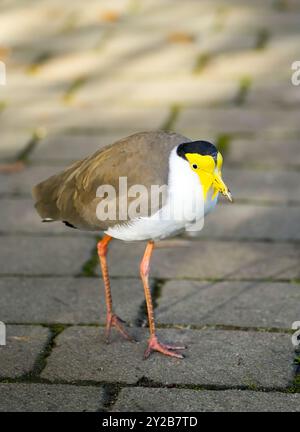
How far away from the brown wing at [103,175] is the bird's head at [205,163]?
0.13 m

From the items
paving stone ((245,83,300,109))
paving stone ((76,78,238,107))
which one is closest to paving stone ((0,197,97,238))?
paving stone ((76,78,238,107))

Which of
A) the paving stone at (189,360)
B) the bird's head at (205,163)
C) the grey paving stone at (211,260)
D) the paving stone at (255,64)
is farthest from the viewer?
the paving stone at (255,64)

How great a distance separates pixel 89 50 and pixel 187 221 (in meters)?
4.79

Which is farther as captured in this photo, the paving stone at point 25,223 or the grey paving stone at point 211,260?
the paving stone at point 25,223

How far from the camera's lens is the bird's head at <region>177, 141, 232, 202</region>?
3461 millimetres

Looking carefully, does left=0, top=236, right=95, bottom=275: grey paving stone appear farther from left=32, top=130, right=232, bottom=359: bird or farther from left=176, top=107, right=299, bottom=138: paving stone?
left=176, top=107, right=299, bottom=138: paving stone

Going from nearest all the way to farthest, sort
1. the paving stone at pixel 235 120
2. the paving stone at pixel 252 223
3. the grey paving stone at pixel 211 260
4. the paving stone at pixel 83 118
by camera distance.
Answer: the grey paving stone at pixel 211 260
the paving stone at pixel 252 223
the paving stone at pixel 235 120
the paving stone at pixel 83 118

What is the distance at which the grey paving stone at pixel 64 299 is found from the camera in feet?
13.5

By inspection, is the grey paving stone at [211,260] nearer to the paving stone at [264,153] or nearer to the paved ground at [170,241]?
the paved ground at [170,241]

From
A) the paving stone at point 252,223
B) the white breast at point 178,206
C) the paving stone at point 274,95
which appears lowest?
the white breast at point 178,206

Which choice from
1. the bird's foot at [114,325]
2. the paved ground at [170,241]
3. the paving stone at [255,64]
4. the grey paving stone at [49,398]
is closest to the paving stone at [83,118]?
the paved ground at [170,241]

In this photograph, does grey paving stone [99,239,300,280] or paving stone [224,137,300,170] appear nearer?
grey paving stone [99,239,300,280]
